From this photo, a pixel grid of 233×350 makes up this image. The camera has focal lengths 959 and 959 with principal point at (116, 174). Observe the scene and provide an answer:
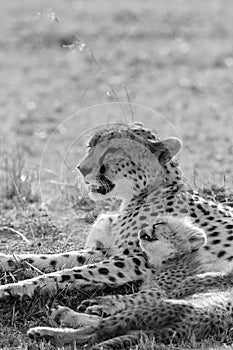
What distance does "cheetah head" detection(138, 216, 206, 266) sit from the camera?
5148 mm

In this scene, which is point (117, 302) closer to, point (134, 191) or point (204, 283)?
point (204, 283)

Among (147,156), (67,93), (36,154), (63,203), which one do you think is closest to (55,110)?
(67,93)

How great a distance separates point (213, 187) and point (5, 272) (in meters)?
1.97

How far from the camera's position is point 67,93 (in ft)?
44.6

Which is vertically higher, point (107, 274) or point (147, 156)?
point (147, 156)

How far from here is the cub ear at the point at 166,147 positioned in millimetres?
5793

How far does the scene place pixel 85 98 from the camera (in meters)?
13.3

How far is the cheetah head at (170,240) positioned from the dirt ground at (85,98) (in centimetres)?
65

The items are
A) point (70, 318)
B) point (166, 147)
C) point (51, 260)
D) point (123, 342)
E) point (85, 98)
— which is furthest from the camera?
point (85, 98)

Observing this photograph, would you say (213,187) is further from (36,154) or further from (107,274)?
(36,154)

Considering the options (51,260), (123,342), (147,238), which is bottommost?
(123,342)

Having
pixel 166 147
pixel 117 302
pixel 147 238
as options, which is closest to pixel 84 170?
pixel 166 147

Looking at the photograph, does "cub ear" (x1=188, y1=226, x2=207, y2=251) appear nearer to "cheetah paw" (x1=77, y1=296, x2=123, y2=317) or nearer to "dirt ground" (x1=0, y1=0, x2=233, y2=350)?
"cheetah paw" (x1=77, y1=296, x2=123, y2=317)

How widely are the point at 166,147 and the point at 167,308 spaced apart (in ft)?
5.14
